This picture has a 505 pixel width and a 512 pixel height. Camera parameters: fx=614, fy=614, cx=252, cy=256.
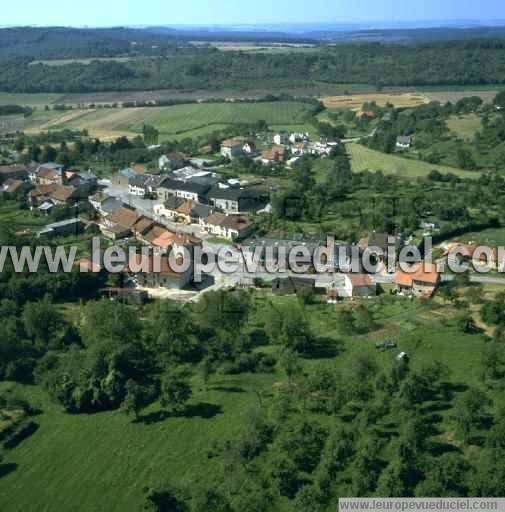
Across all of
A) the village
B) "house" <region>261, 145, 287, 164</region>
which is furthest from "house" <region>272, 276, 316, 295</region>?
"house" <region>261, 145, 287, 164</region>

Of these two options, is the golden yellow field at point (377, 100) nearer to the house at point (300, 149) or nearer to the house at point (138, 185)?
the house at point (300, 149)

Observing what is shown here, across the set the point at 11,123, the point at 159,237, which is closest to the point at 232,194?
the point at 159,237

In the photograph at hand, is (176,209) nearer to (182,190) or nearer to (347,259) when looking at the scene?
(182,190)

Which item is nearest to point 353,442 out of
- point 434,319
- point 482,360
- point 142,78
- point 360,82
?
point 482,360

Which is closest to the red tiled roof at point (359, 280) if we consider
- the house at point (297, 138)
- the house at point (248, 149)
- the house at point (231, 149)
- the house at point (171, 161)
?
the house at point (171, 161)

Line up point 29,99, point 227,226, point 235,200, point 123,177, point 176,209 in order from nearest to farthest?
point 227,226, point 176,209, point 235,200, point 123,177, point 29,99

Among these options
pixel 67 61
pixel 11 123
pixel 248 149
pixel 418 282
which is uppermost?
pixel 67 61
